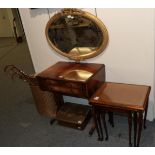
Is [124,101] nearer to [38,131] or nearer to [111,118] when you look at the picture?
[111,118]

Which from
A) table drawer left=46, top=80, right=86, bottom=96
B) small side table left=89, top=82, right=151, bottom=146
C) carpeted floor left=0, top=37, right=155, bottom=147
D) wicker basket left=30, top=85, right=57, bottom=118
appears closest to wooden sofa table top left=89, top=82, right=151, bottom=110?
small side table left=89, top=82, right=151, bottom=146

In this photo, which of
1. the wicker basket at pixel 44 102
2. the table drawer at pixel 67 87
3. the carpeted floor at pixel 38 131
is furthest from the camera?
the wicker basket at pixel 44 102

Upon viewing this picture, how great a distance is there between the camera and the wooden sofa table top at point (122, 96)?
1.56 meters

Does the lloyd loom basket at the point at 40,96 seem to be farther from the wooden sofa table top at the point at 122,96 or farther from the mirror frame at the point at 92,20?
the wooden sofa table top at the point at 122,96

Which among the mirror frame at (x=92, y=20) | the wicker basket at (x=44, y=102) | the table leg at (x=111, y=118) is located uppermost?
the mirror frame at (x=92, y=20)

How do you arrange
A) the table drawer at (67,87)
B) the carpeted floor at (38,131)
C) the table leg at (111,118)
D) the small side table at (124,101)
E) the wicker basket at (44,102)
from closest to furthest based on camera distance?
the small side table at (124,101), the table drawer at (67,87), the carpeted floor at (38,131), the table leg at (111,118), the wicker basket at (44,102)

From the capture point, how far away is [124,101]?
5.27 ft

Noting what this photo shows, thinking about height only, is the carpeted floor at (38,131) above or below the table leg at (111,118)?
below

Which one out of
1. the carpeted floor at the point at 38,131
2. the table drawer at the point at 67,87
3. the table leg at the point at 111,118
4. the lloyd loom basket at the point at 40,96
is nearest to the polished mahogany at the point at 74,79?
the table drawer at the point at 67,87

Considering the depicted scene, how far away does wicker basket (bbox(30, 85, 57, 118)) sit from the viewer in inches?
85.3

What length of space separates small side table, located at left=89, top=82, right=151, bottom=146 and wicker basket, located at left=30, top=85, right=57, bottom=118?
0.61 m

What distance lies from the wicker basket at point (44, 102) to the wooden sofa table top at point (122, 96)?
25.2 inches

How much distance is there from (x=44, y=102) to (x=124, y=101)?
0.95m
